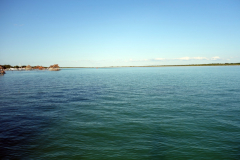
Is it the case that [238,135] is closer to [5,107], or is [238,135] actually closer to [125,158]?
[125,158]

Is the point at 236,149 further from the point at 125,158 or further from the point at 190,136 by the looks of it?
the point at 125,158

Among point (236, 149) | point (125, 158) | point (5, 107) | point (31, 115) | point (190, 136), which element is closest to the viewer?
point (125, 158)

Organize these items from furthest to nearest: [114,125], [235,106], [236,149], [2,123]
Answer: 1. [235,106]
2. [2,123]
3. [114,125]
4. [236,149]

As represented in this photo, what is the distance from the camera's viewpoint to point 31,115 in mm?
22516

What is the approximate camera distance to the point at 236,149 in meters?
12.9

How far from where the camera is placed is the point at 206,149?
42.6ft

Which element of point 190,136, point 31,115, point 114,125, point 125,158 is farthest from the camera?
point 31,115

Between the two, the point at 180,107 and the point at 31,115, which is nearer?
the point at 31,115

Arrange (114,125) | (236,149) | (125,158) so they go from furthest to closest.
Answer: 1. (114,125)
2. (236,149)
3. (125,158)

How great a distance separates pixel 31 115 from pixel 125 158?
17.0 m

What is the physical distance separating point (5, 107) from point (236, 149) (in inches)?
1298

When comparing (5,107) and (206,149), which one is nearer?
(206,149)

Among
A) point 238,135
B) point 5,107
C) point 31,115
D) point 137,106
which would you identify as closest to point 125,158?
point 238,135

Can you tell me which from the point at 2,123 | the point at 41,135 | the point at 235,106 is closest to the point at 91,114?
the point at 41,135
